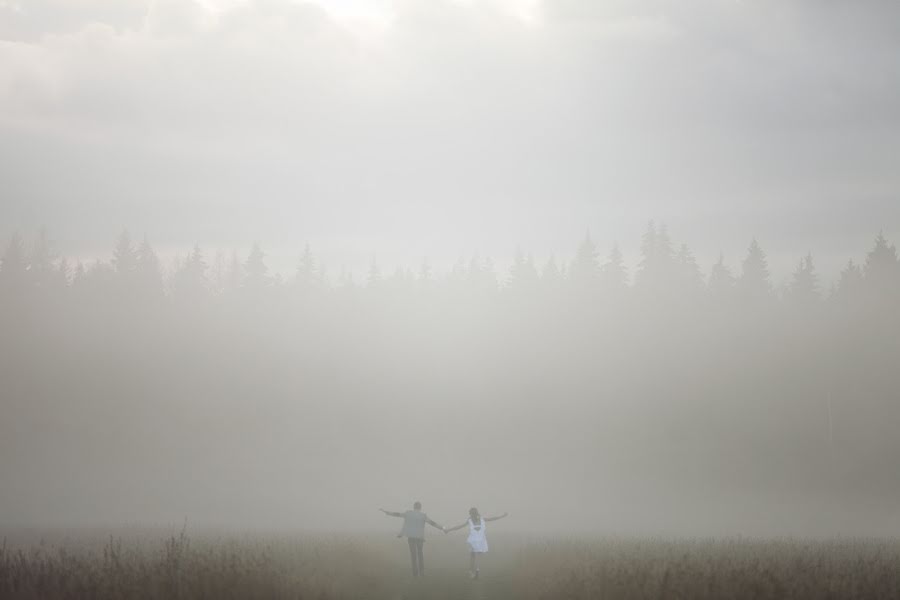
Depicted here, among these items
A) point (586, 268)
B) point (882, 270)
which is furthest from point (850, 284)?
point (586, 268)

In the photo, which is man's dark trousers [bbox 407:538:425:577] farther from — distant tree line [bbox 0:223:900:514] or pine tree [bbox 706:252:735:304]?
pine tree [bbox 706:252:735:304]

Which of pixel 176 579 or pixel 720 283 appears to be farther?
pixel 720 283

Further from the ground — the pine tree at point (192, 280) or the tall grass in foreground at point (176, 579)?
the pine tree at point (192, 280)

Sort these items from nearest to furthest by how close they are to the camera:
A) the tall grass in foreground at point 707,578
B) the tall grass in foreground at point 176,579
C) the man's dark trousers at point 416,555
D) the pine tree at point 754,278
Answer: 1. the tall grass in foreground at point 176,579
2. the tall grass in foreground at point 707,578
3. the man's dark trousers at point 416,555
4. the pine tree at point 754,278

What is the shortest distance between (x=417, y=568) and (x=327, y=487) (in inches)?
1998

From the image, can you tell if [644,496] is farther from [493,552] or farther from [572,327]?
[493,552]

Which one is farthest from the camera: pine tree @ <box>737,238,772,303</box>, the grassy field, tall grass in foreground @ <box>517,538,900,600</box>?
pine tree @ <box>737,238,772,303</box>

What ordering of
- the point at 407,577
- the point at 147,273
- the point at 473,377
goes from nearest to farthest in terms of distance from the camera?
the point at 407,577 → the point at 473,377 → the point at 147,273

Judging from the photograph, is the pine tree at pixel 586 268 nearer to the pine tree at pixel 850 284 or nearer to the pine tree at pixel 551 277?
the pine tree at pixel 551 277

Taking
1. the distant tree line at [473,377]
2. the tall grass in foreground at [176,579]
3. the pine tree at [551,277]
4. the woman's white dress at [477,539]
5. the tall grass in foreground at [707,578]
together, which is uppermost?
the pine tree at [551,277]

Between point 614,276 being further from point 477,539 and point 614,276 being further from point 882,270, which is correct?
point 477,539

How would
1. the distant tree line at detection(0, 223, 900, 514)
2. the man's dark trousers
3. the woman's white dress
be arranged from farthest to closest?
the distant tree line at detection(0, 223, 900, 514) < the woman's white dress < the man's dark trousers

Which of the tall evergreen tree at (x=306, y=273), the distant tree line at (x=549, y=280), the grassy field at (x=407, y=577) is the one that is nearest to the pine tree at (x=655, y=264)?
the distant tree line at (x=549, y=280)

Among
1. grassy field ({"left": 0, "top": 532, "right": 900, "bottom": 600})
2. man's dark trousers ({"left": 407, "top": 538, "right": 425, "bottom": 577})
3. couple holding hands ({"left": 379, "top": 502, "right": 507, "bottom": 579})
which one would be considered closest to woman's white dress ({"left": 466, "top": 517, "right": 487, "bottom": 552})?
couple holding hands ({"left": 379, "top": 502, "right": 507, "bottom": 579})
